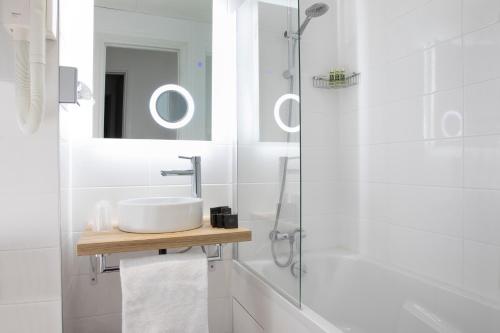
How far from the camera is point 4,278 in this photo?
100cm

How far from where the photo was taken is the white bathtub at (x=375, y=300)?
1164 millimetres

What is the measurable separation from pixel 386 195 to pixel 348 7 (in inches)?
44.1

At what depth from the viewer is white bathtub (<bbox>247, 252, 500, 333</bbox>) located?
1164 millimetres

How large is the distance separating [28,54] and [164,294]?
0.84 m

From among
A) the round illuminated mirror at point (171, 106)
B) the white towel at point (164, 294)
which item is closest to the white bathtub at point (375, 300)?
the white towel at point (164, 294)

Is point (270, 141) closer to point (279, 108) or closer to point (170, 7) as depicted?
point (279, 108)

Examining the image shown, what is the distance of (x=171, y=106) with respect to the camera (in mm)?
1513

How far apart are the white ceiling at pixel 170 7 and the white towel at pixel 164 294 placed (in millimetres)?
1125

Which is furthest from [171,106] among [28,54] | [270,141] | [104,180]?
[28,54]

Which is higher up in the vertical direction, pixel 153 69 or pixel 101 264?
pixel 153 69

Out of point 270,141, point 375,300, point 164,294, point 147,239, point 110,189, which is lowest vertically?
point 375,300

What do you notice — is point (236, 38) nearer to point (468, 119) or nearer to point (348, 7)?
point (348, 7)

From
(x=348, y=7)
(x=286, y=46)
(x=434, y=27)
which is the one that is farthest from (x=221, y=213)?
(x=348, y=7)

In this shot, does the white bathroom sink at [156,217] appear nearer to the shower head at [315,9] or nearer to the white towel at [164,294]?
the white towel at [164,294]
